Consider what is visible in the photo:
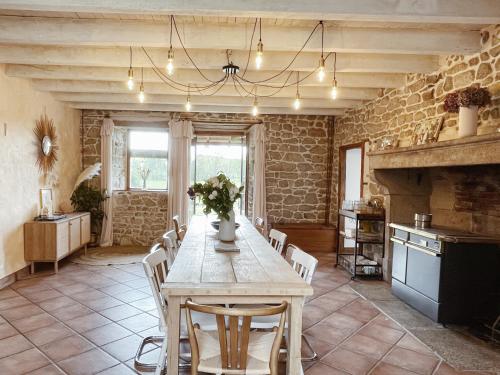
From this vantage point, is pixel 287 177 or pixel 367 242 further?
pixel 287 177

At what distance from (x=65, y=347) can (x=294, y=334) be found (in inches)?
78.8

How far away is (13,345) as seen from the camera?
2873 mm

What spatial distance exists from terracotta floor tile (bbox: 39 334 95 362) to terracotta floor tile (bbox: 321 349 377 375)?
78.3 inches

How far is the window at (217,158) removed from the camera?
7.38m

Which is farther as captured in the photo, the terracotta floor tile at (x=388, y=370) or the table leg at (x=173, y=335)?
the terracotta floor tile at (x=388, y=370)

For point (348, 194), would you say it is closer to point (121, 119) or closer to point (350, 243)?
point (350, 243)

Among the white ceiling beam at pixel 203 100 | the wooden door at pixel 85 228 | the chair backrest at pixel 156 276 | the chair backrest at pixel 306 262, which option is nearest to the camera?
the chair backrest at pixel 156 276

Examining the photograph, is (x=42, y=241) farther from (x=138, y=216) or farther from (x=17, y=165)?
(x=138, y=216)

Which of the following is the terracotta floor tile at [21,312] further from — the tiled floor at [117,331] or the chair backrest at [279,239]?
the chair backrest at [279,239]

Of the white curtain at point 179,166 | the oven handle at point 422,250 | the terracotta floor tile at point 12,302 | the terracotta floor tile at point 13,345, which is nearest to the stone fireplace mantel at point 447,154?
the oven handle at point 422,250

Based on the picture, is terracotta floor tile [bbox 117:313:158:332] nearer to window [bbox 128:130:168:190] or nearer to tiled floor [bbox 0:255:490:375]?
tiled floor [bbox 0:255:490:375]

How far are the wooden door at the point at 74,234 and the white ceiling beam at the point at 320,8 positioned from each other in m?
3.66

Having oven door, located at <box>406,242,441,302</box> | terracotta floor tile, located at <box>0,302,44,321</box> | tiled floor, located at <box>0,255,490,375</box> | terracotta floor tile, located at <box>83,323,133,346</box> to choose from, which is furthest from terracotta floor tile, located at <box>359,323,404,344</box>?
terracotta floor tile, located at <box>0,302,44,321</box>

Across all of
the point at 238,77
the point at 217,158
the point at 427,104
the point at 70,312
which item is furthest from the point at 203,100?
the point at 70,312
